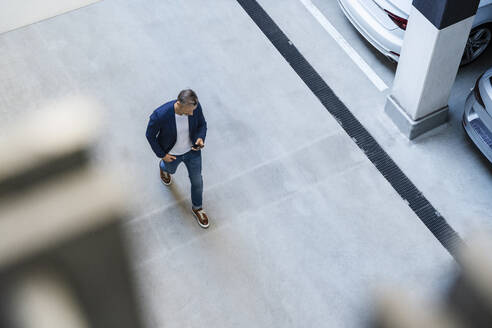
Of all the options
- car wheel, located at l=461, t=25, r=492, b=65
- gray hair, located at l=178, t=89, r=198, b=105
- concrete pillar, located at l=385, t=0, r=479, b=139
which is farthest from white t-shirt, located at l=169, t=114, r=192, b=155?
car wheel, located at l=461, t=25, r=492, b=65

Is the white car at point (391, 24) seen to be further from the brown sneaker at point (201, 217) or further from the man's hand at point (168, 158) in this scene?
the man's hand at point (168, 158)

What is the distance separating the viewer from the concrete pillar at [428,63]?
6.00 meters

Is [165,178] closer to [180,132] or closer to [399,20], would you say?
[180,132]

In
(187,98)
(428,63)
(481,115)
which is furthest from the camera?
(481,115)

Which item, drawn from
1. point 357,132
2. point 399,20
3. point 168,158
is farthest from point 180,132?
point 399,20

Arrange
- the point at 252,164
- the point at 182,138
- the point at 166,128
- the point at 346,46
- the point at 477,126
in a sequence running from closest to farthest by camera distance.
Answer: the point at 166,128 < the point at 182,138 < the point at 477,126 < the point at 252,164 < the point at 346,46

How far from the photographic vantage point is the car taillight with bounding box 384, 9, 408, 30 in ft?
23.4

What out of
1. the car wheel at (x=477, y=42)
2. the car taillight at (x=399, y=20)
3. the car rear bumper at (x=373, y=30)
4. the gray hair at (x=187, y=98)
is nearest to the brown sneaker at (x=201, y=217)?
the gray hair at (x=187, y=98)

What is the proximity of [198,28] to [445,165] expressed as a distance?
3532 millimetres

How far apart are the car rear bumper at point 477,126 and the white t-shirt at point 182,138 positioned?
3.11m

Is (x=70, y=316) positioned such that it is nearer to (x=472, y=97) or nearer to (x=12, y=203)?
(x=12, y=203)

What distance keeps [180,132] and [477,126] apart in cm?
326

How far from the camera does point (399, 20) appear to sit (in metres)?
7.15

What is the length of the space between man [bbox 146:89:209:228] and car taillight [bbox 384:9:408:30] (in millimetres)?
2866
